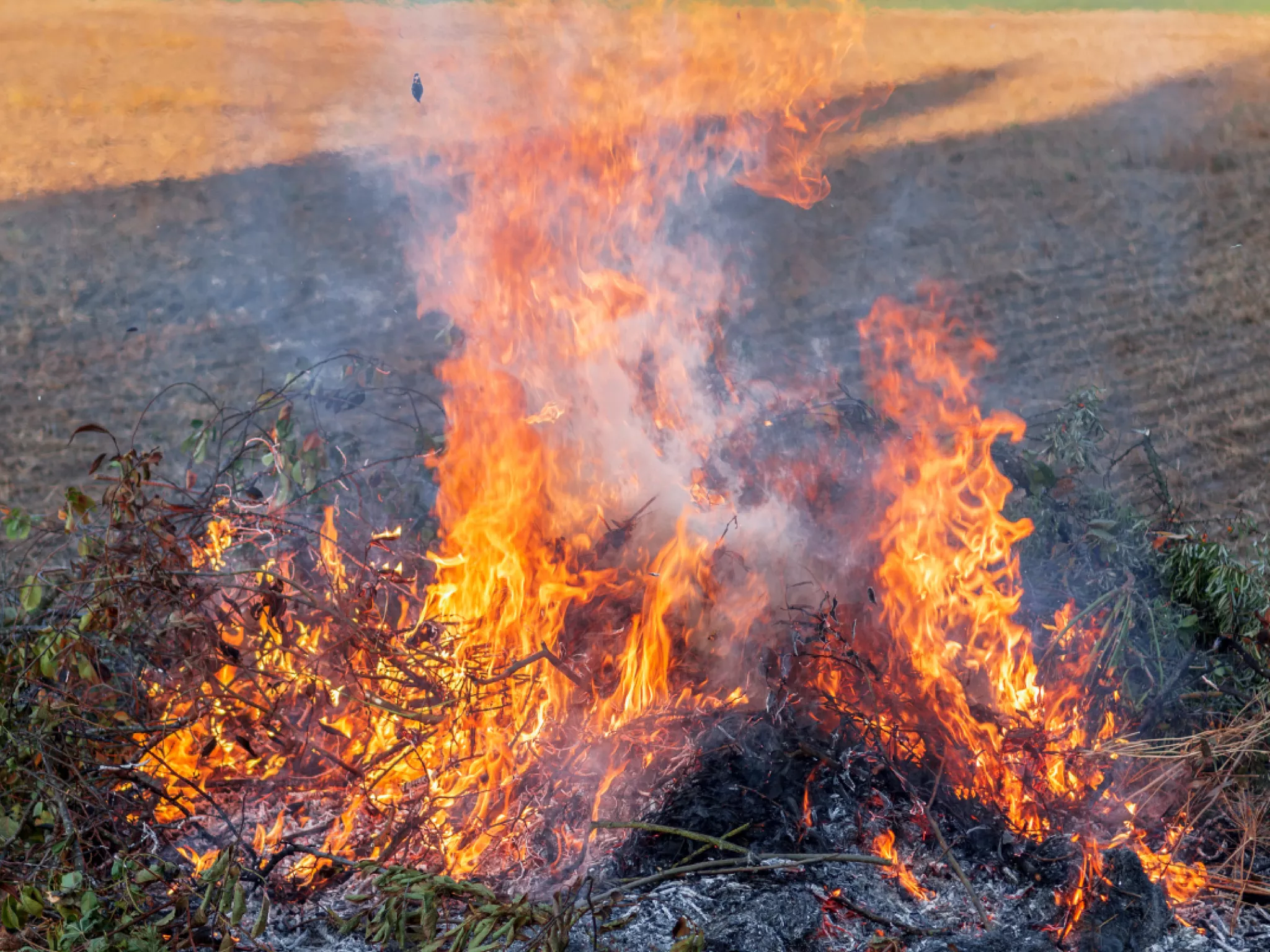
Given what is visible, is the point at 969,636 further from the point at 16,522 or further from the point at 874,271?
the point at 874,271

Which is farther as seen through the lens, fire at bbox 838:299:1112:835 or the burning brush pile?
fire at bbox 838:299:1112:835

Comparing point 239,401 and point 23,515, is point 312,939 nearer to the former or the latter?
point 23,515

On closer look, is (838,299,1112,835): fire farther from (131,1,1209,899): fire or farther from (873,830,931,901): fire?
(873,830,931,901): fire

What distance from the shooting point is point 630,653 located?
3857 millimetres

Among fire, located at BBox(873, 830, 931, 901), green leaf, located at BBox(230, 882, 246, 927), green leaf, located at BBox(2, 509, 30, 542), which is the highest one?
green leaf, located at BBox(2, 509, 30, 542)

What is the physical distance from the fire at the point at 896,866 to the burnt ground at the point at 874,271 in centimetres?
423

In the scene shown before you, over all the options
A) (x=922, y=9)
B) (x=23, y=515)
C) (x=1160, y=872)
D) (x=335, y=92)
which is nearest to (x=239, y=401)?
(x=335, y=92)

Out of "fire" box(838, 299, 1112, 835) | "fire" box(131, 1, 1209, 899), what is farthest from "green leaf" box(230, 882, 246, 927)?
"fire" box(838, 299, 1112, 835)

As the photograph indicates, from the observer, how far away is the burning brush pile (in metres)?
3.08

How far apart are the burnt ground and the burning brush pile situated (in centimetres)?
274

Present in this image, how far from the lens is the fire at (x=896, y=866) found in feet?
10.2

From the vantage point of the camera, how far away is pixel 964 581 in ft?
12.9

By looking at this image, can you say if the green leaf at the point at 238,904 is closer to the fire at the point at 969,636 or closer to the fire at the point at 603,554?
the fire at the point at 603,554

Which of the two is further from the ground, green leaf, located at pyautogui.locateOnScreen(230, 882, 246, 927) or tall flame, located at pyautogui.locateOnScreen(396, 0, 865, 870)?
tall flame, located at pyautogui.locateOnScreen(396, 0, 865, 870)
